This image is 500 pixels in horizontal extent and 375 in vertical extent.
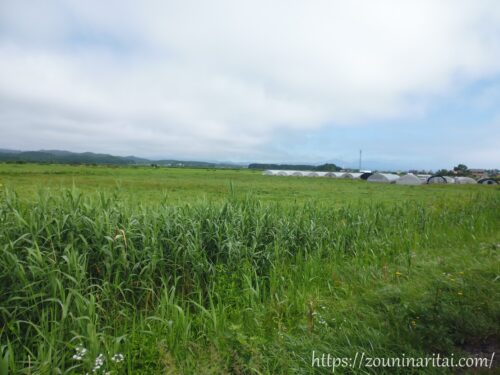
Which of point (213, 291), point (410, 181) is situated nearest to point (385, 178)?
point (410, 181)

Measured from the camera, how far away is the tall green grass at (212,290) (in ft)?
10.5

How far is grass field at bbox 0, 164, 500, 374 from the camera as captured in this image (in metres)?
3.16

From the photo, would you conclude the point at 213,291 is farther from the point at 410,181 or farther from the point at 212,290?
the point at 410,181

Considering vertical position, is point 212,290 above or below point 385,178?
below

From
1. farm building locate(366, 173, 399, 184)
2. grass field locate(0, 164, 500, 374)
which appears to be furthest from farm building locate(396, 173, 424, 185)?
grass field locate(0, 164, 500, 374)

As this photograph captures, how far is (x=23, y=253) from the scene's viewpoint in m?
4.34

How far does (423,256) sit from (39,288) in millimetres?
6499

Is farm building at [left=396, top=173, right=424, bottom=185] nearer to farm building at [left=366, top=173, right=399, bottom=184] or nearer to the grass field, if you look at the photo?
farm building at [left=366, top=173, right=399, bottom=184]

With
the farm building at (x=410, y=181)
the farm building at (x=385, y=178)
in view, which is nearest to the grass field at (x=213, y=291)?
the farm building at (x=410, y=181)

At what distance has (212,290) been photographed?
4730mm

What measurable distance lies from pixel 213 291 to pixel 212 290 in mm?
21

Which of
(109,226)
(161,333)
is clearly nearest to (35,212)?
(109,226)

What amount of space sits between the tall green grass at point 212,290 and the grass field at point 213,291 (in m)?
0.02

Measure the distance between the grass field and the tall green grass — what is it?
0.02 meters
